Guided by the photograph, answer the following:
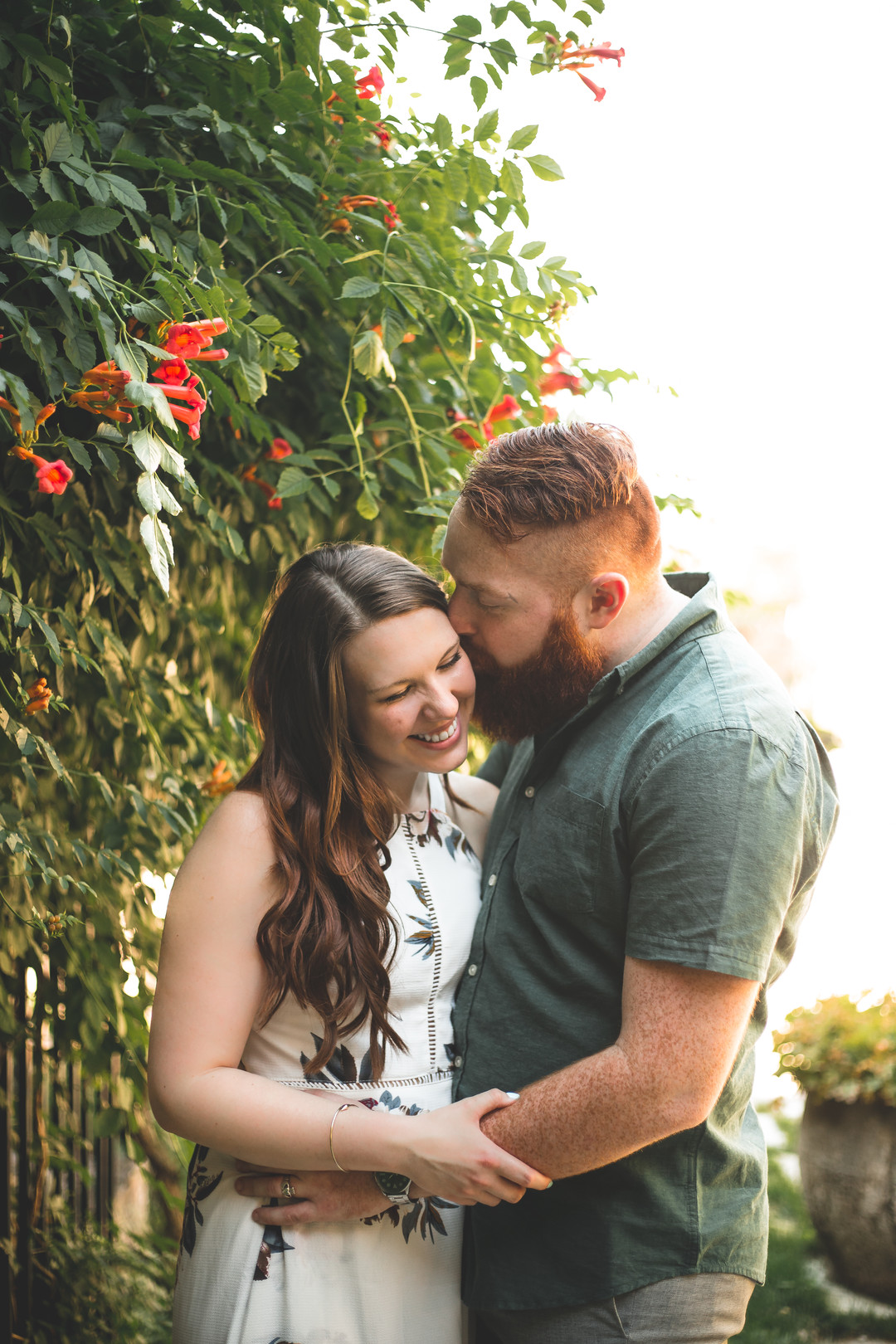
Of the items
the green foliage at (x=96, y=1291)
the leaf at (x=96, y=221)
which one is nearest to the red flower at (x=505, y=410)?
the leaf at (x=96, y=221)

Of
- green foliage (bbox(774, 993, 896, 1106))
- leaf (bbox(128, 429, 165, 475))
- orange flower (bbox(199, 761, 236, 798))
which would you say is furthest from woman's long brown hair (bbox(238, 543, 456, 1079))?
green foliage (bbox(774, 993, 896, 1106))

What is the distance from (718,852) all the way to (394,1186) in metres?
0.77

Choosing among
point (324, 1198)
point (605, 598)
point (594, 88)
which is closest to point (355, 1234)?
point (324, 1198)

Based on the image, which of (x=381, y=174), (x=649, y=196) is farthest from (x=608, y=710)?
(x=649, y=196)

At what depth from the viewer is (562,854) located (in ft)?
5.20

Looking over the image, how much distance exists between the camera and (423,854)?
186 centimetres

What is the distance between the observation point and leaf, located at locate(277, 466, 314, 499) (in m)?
1.82

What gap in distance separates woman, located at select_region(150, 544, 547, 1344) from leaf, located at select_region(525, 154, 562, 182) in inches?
29.1

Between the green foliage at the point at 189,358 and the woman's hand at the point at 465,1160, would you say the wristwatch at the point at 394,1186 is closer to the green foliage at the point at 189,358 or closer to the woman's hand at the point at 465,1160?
the woman's hand at the point at 465,1160

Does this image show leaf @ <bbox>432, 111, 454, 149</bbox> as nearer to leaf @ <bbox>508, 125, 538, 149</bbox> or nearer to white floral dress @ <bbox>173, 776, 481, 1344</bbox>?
leaf @ <bbox>508, 125, 538, 149</bbox>

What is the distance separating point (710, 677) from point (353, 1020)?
823mm

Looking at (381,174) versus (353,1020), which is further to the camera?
(381,174)

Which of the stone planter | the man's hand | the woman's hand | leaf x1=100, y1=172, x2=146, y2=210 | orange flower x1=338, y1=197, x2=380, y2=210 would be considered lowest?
the stone planter

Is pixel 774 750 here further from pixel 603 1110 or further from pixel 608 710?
pixel 603 1110
